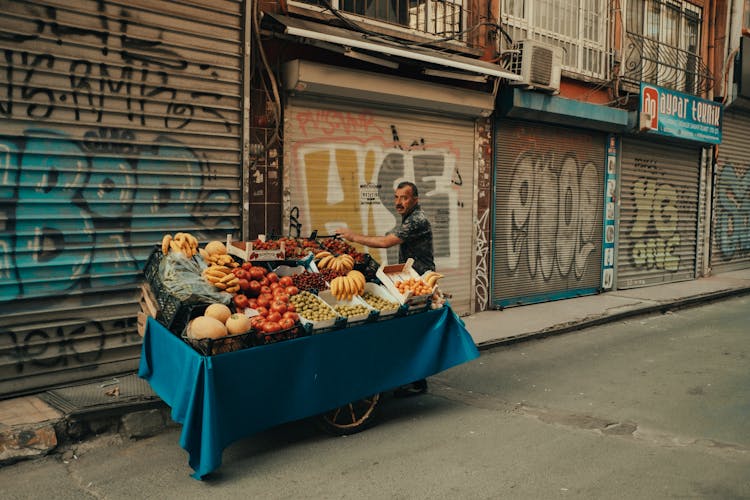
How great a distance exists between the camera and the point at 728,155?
1755cm

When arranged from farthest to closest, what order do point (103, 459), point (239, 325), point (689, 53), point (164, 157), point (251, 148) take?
1. point (689, 53)
2. point (251, 148)
3. point (164, 157)
4. point (103, 459)
5. point (239, 325)

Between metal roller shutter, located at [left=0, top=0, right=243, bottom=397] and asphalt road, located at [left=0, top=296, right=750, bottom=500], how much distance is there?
5.10 ft

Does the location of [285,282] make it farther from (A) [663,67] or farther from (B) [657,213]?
(A) [663,67]

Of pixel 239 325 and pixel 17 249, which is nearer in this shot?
pixel 239 325

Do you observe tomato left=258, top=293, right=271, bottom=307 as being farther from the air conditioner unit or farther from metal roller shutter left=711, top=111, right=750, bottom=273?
metal roller shutter left=711, top=111, right=750, bottom=273

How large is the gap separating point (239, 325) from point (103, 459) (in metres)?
1.59

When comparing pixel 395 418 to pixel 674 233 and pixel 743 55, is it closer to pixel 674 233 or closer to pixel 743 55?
pixel 674 233

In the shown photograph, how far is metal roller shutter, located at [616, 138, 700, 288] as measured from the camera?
14.5 metres

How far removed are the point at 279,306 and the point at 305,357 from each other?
45 cm

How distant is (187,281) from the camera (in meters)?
5.10

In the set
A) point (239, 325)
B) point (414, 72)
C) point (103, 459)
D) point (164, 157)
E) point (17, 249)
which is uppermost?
point (414, 72)

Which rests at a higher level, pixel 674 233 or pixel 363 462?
pixel 674 233

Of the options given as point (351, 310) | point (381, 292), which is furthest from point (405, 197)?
point (351, 310)

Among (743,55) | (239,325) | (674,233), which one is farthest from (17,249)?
(743,55)
